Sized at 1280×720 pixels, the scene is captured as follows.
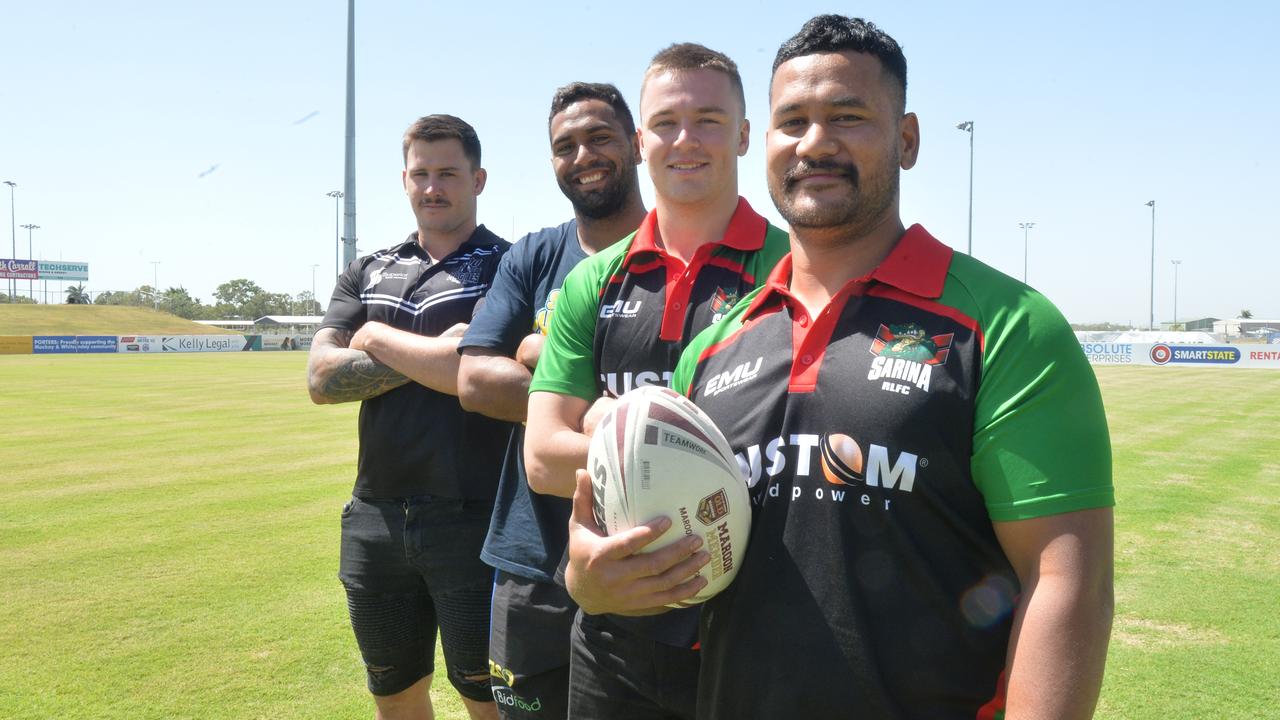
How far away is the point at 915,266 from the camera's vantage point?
6.19 ft

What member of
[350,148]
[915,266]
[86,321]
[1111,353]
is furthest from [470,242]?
[86,321]

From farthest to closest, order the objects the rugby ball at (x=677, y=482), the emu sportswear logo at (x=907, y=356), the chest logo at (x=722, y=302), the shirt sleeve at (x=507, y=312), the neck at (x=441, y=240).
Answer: the neck at (x=441, y=240) → the shirt sleeve at (x=507, y=312) → the chest logo at (x=722, y=302) → the rugby ball at (x=677, y=482) → the emu sportswear logo at (x=907, y=356)

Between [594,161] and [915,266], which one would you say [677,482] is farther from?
[594,161]

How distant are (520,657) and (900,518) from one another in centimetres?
171

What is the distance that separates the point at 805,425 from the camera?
71.8 inches

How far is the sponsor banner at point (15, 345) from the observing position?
4881 centimetres

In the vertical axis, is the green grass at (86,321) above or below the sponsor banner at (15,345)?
above

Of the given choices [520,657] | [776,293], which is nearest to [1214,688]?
[520,657]

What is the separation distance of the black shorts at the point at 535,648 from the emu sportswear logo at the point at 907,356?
1.56 meters

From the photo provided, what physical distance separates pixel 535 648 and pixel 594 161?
174cm

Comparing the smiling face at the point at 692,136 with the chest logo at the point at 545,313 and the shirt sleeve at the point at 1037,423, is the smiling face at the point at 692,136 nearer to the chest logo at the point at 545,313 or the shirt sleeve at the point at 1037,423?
the chest logo at the point at 545,313

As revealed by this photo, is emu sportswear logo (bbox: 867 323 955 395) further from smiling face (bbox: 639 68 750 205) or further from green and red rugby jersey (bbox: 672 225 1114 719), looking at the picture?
smiling face (bbox: 639 68 750 205)

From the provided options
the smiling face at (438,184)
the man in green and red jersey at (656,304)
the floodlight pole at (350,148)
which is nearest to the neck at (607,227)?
the man in green and red jersey at (656,304)

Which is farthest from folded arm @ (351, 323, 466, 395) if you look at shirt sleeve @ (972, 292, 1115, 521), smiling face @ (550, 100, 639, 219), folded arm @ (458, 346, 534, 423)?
shirt sleeve @ (972, 292, 1115, 521)
